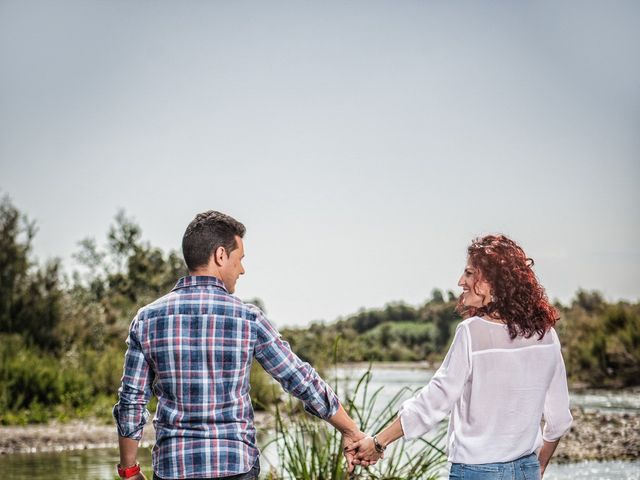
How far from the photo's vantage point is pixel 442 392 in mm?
3174

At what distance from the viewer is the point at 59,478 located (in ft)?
32.9

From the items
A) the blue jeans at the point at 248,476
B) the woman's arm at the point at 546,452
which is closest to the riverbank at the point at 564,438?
the woman's arm at the point at 546,452

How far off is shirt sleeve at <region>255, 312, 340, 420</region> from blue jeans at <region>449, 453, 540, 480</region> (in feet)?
1.63

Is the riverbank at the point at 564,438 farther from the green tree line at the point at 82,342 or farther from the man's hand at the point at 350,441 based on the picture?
the man's hand at the point at 350,441

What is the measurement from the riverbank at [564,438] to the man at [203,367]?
8.66 m

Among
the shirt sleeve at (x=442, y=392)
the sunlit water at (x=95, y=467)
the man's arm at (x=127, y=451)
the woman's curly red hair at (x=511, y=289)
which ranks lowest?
the sunlit water at (x=95, y=467)

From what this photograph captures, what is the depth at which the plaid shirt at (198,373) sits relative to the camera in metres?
2.98

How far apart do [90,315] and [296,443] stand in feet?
47.4

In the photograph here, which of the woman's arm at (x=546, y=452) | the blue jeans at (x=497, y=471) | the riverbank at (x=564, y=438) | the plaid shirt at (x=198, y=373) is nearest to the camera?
the plaid shirt at (x=198, y=373)

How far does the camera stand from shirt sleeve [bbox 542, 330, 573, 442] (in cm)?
333

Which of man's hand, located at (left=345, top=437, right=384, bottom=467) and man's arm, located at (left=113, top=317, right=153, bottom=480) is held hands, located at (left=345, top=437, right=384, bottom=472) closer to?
man's hand, located at (left=345, top=437, right=384, bottom=467)

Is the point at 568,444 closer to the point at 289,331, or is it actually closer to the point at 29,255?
the point at 289,331

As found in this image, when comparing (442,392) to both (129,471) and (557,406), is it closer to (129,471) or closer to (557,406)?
(557,406)

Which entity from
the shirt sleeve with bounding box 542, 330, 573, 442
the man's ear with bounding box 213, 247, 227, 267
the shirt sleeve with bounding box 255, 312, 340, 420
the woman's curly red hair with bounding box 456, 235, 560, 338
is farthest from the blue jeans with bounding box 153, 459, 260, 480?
the shirt sleeve with bounding box 542, 330, 573, 442
